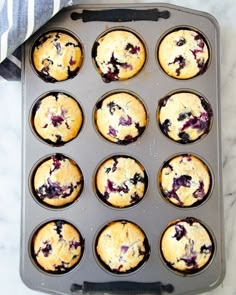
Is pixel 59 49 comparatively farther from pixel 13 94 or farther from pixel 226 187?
pixel 226 187

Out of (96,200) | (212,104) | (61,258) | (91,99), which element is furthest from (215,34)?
(61,258)

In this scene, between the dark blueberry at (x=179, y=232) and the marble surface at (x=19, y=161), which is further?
the marble surface at (x=19, y=161)

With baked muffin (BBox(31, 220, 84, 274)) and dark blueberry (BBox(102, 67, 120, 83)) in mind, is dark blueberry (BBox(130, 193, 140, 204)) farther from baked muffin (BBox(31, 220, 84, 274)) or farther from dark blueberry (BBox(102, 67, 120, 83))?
dark blueberry (BBox(102, 67, 120, 83))

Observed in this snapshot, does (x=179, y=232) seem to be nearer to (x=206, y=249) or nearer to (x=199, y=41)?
(x=206, y=249)

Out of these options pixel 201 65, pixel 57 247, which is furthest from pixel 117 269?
pixel 201 65

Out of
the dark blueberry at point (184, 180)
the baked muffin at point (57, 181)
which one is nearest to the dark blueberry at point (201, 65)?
the dark blueberry at point (184, 180)

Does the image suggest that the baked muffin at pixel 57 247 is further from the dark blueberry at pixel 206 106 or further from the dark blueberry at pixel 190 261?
the dark blueberry at pixel 206 106

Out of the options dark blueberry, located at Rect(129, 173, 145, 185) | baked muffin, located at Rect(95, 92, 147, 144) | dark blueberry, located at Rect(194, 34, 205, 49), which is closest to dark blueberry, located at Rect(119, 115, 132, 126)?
baked muffin, located at Rect(95, 92, 147, 144)
